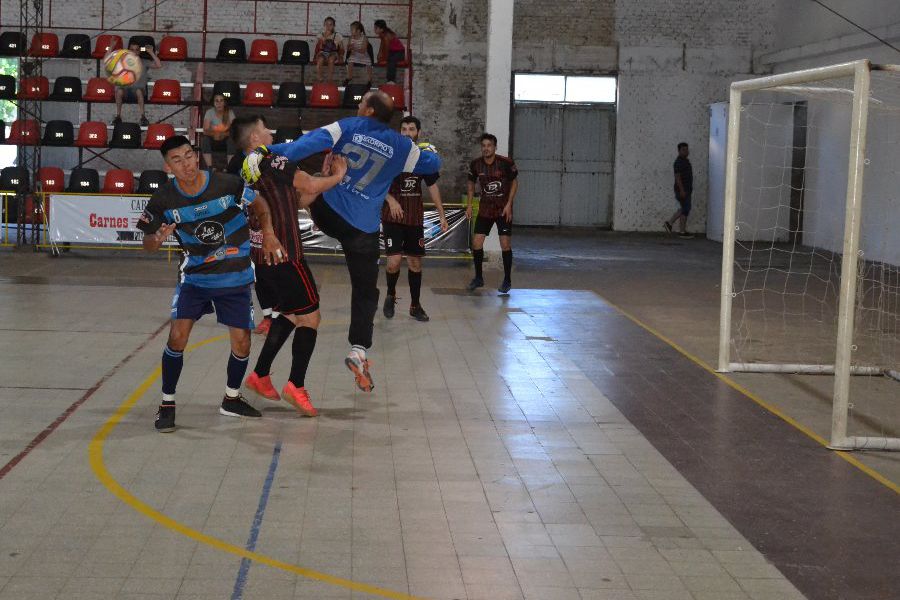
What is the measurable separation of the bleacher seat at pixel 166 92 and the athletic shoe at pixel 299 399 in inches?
632

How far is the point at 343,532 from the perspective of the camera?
216 inches

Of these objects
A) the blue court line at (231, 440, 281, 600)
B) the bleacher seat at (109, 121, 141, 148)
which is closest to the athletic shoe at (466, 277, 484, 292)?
the blue court line at (231, 440, 281, 600)

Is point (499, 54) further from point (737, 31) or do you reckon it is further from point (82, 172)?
point (737, 31)

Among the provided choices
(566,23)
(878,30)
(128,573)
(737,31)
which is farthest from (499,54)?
(128,573)

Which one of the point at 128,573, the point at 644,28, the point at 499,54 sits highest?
the point at 644,28

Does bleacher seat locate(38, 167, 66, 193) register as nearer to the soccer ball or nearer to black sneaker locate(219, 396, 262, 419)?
the soccer ball

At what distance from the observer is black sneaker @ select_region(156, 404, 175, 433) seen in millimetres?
7355

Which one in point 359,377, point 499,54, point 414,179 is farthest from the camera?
point 499,54

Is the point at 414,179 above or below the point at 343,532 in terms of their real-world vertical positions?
above

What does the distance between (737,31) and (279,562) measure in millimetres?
25481

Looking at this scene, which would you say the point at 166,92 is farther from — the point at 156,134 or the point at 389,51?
the point at 389,51

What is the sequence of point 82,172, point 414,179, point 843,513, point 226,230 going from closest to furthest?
point 843,513, point 226,230, point 414,179, point 82,172

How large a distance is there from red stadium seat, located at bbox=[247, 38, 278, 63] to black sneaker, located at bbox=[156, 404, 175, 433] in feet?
56.5

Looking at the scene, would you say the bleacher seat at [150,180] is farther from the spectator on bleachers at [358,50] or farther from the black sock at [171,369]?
the black sock at [171,369]
